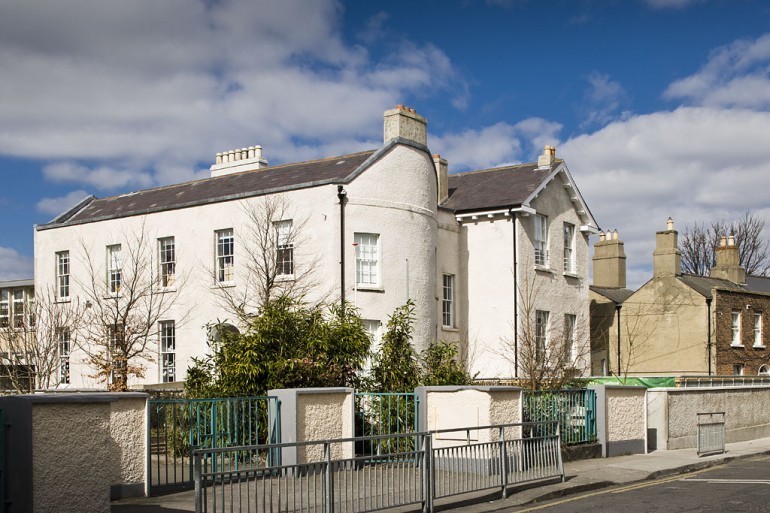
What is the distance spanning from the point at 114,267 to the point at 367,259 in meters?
9.76

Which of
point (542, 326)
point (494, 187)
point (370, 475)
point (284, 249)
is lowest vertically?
point (370, 475)

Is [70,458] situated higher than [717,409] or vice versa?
[70,458]

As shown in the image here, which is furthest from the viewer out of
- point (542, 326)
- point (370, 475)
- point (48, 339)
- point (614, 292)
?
point (614, 292)

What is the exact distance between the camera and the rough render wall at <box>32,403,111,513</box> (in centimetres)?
1005

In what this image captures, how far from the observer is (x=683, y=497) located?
1394cm

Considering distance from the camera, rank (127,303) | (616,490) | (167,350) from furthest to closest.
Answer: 1. (127,303)
2. (167,350)
3. (616,490)

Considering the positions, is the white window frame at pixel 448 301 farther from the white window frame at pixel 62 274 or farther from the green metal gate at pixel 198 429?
the green metal gate at pixel 198 429

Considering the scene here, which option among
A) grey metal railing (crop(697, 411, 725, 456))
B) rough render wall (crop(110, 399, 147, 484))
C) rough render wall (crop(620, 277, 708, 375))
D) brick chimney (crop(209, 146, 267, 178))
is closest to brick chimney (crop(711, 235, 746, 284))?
rough render wall (crop(620, 277, 708, 375))

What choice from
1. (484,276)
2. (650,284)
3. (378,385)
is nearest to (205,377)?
(378,385)

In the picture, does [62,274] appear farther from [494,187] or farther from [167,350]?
[494,187]

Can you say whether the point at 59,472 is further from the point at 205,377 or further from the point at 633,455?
the point at 633,455

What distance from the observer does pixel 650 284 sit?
40.1 meters

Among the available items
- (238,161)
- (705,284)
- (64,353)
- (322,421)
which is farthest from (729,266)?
(322,421)

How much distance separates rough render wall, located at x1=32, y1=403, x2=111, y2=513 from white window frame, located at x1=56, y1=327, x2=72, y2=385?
72.1 ft
